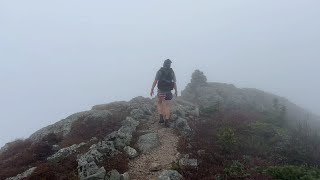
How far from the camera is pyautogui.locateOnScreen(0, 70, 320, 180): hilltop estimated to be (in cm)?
1479

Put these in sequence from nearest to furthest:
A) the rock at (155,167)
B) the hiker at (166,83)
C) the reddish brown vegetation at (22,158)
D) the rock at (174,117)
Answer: the rock at (155,167) → the reddish brown vegetation at (22,158) → the hiker at (166,83) → the rock at (174,117)

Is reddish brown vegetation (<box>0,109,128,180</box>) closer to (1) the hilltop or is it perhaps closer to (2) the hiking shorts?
(1) the hilltop

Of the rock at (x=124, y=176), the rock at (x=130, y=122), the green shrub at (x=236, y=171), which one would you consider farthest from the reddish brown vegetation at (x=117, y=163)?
the rock at (x=130, y=122)

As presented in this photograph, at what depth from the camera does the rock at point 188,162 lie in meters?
15.4

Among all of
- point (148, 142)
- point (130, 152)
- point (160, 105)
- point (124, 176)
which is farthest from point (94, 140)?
point (160, 105)

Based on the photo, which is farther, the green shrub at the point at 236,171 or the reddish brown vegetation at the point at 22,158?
the reddish brown vegetation at the point at 22,158

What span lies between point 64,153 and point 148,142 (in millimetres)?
3929

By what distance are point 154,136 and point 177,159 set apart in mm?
3052

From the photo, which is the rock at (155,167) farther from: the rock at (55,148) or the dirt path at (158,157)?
the rock at (55,148)

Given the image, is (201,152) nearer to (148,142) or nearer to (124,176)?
(148,142)

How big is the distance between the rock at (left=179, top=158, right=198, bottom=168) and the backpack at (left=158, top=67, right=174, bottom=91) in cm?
646

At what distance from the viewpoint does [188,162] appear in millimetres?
15609

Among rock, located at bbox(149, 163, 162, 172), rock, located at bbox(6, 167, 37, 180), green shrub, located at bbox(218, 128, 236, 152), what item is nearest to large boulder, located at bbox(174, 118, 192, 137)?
green shrub, located at bbox(218, 128, 236, 152)

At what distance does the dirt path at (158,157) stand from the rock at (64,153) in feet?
9.08
